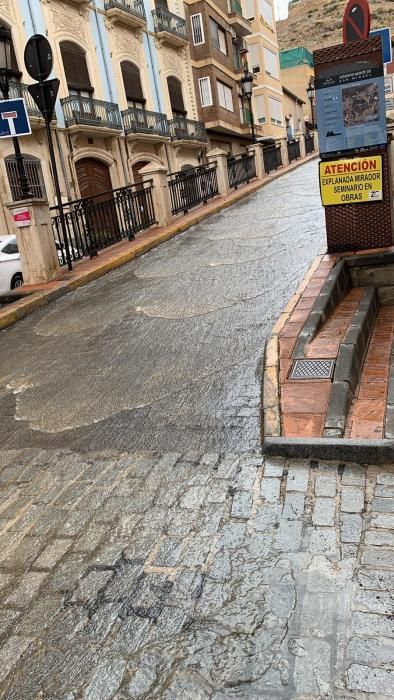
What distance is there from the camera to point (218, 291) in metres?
7.04

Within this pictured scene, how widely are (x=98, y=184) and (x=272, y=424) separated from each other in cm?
1979

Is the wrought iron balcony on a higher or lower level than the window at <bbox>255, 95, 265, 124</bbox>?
lower

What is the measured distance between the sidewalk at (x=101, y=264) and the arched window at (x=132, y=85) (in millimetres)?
10269

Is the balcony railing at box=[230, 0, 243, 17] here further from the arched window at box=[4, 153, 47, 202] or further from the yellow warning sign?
the yellow warning sign

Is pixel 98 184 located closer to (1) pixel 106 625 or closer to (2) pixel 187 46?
(2) pixel 187 46

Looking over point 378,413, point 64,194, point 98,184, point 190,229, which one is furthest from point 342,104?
point 98,184

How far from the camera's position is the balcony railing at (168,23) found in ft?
82.2

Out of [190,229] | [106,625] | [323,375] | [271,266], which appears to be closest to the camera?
[106,625]

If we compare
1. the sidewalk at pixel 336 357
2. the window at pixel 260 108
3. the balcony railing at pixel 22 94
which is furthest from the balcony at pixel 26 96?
the window at pixel 260 108

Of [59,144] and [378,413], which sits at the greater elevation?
[59,144]

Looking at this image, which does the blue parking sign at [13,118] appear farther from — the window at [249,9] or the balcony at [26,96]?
the window at [249,9]

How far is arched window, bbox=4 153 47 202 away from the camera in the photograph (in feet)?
57.1

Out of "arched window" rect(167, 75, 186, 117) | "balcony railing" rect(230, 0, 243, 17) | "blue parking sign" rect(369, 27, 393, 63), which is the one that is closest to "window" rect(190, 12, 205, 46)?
"arched window" rect(167, 75, 186, 117)

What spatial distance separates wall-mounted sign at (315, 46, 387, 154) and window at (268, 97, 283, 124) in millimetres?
36639
